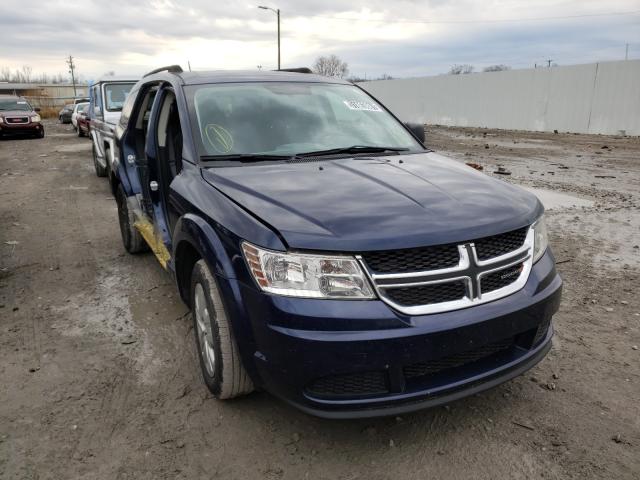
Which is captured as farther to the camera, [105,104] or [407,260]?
[105,104]

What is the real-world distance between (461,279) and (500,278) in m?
0.28

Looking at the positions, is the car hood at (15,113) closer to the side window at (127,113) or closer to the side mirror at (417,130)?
the side window at (127,113)

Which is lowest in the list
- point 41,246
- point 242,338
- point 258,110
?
point 41,246

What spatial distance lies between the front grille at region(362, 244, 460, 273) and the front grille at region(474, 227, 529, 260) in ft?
0.69

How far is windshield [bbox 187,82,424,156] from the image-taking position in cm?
333

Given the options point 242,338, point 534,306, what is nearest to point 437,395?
point 534,306

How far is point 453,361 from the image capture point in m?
2.38

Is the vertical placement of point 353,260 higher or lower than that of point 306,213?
lower

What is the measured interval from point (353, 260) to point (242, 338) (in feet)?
2.18

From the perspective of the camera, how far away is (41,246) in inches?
247

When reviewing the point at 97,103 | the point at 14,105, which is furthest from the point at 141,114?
the point at 14,105

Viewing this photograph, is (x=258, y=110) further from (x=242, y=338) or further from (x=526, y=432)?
(x=526, y=432)

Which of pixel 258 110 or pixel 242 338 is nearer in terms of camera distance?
pixel 242 338

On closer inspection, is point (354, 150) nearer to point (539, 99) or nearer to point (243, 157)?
point (243, 157)
